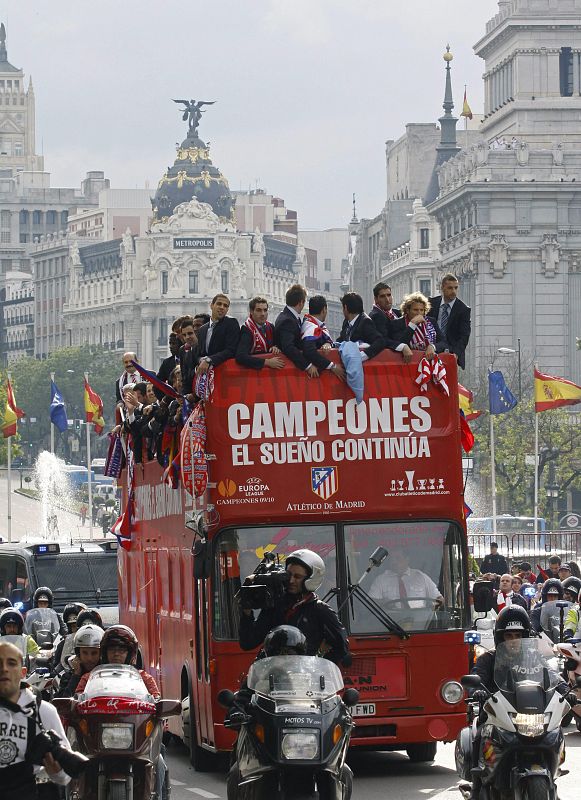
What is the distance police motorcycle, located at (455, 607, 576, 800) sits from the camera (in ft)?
45.4

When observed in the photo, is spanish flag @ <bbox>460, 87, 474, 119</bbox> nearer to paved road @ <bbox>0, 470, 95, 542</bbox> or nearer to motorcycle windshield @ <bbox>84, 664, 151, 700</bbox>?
paved road @ <bbox>0, 470, 95, 542</bbox>

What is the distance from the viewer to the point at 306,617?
14961 millimetres

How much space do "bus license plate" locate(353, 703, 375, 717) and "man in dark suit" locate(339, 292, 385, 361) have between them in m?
2.63

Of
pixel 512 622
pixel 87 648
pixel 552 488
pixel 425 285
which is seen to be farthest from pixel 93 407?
pixel 425 285

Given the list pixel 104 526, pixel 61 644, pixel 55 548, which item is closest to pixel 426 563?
pixel 61 644

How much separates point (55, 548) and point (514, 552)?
3397cm

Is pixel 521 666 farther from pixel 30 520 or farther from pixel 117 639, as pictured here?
pixel 30 520

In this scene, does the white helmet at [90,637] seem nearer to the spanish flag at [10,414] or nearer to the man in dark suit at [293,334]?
the man in dark suit at [293,334]

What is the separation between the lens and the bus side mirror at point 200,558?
1864 centimetres

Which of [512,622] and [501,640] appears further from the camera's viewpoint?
[501,640]

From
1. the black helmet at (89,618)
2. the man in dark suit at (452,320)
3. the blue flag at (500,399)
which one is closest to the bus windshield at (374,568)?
the black helmet at (89,618)

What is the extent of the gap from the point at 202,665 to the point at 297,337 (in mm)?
2620

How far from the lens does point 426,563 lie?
755 inches

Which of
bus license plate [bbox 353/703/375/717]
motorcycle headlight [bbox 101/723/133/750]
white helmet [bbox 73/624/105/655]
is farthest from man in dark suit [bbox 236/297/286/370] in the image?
motorcycle headlight [bbox 101/723/133/750]
